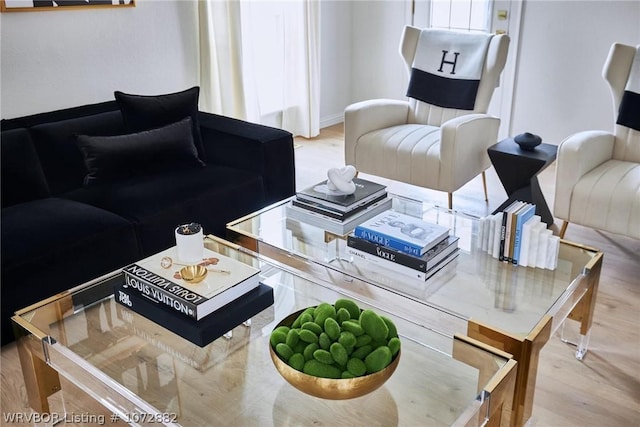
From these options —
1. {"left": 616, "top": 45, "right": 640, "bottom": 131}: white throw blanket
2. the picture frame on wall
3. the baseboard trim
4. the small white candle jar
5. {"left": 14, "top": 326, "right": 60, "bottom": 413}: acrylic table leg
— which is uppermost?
the picture frame on wall

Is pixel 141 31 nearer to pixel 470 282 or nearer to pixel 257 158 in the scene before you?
pixel 257 158

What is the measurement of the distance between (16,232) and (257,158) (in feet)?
3.64

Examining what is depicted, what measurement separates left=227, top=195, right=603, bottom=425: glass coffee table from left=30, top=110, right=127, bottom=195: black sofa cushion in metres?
0.89

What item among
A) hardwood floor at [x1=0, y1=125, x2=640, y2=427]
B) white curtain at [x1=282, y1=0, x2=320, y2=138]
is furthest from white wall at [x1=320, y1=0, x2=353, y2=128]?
hardwood floor at [x1=0, y1=125, x2=640, y2=427]

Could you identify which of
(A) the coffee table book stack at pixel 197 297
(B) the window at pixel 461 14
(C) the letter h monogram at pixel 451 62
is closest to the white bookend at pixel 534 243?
(A) the coffee table book stack at pixel 197 297

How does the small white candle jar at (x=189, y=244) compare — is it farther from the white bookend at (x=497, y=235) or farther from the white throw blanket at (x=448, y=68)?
the white throw blanket at (x=448, y=68)

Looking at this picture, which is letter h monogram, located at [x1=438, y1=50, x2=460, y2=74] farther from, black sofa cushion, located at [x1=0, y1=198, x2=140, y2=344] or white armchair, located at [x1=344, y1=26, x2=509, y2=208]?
black sofa cushion, located at [x1=0, y1=198, x2=140, y2=344]

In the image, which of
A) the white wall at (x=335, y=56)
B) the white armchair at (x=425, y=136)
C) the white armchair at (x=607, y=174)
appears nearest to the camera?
the white armchair at (x=607, y=174)

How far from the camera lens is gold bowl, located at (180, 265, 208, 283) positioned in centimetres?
189

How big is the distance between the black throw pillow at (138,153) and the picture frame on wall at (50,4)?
2.43 feet

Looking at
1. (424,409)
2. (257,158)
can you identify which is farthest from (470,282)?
(257,158)

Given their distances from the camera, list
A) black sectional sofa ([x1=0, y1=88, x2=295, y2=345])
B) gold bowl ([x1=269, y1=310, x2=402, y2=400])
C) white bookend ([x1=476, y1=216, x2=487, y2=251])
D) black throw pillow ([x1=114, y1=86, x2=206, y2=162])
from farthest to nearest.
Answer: black throw pillow ([x1=114, y1=86, x2=206, y2=162]), black sectional sofa ([x1=0, y1=88, x2=295, y2=345]), white bookend ([x1=476, y1=216, x2=487, y2=251]), gold bowl ([x1=269, y1=310, x2=402, y2=400])

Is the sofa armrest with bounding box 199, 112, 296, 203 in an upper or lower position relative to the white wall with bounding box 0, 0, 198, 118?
lower

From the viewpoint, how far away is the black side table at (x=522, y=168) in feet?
10.2
